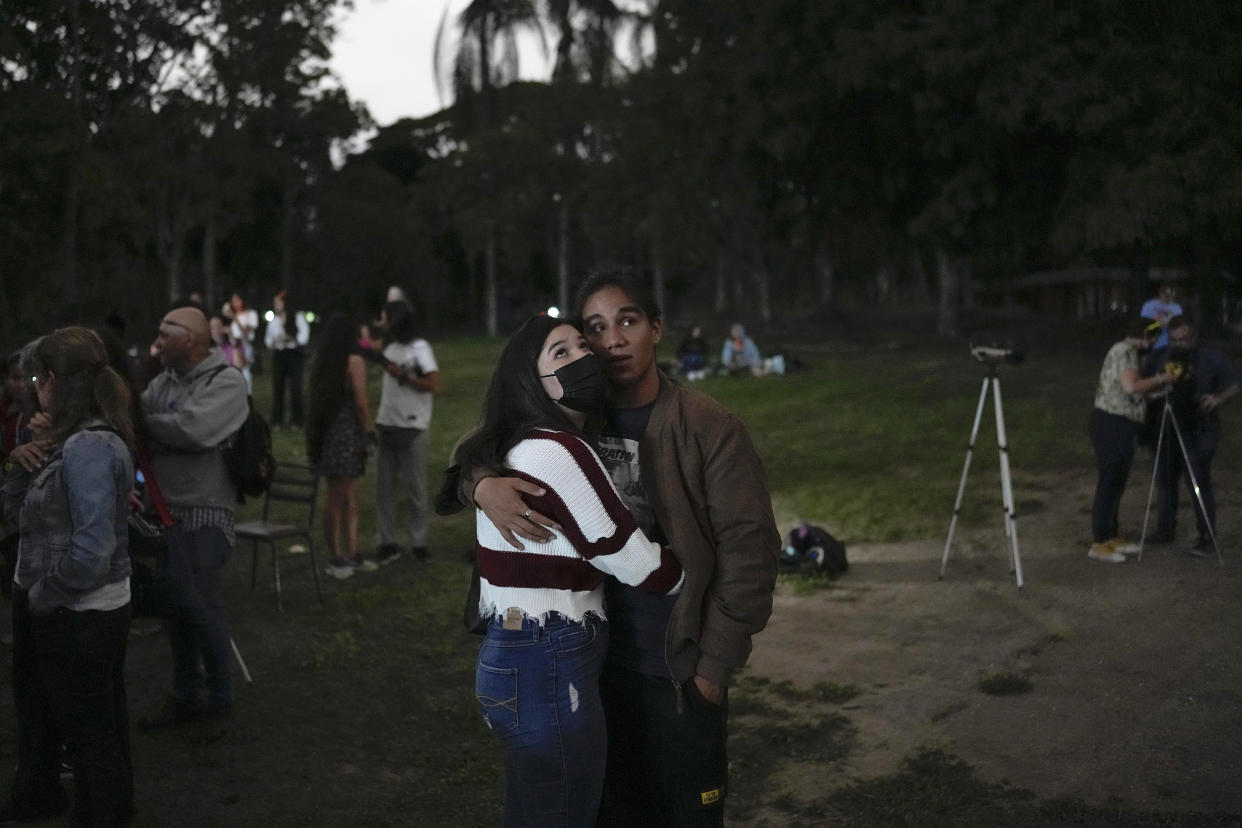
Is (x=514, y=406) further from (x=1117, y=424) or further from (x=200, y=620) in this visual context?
(x=1117, y=424)

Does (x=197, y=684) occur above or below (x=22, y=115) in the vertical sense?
below

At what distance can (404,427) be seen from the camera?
9.47 metres

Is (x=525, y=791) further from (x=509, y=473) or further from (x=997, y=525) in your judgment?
(x=997, y=525)

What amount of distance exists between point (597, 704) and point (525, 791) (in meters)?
0.26

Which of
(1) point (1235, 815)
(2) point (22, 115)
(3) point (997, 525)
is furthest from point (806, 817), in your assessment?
(2) point (22, 115)

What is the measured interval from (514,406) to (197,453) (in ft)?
10.3

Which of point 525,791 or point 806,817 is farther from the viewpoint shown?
point 806,817

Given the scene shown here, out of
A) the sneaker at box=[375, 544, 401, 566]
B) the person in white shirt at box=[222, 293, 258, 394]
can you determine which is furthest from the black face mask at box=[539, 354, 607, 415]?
the person in white shirt at box=[222, 293, 258, 394]

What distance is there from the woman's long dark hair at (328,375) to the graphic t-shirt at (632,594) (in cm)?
595

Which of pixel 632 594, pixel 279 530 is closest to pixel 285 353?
pixel 279 530

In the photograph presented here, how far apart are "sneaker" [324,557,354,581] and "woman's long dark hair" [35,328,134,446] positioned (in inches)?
198

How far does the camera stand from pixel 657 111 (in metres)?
30.7

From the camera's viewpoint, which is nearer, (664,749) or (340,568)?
(664,749)

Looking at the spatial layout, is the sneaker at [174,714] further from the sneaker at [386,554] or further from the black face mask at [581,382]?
the black face mask at [581,382]
